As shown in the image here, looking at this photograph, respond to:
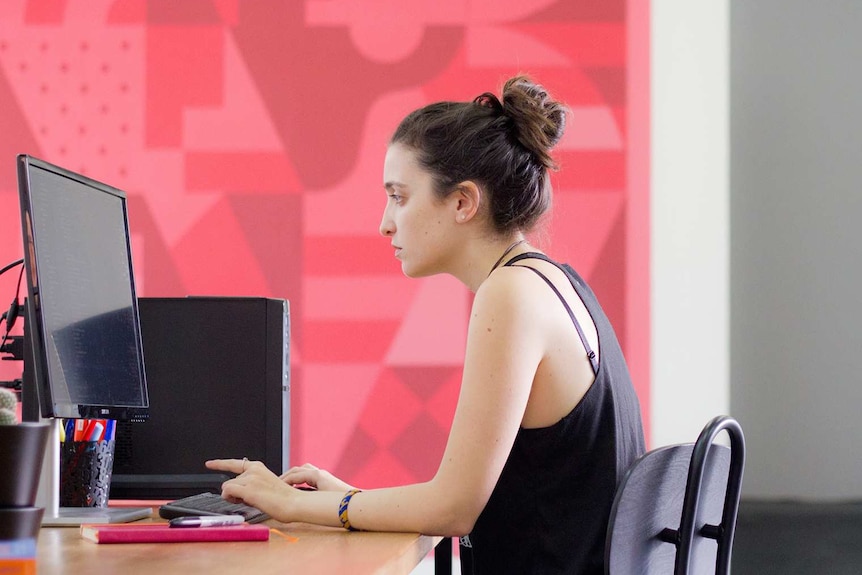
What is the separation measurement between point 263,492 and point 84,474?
1.19 feet

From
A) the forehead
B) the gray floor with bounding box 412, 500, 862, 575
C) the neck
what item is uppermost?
the forehead

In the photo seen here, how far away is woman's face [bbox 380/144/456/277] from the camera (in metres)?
1.50

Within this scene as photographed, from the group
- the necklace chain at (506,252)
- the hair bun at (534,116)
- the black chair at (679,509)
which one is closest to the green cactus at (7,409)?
the black chair at (679,509)

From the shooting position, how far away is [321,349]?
8.66ft

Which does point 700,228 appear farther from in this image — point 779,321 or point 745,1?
point 745,1

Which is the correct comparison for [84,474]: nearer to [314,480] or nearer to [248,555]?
[314,480]

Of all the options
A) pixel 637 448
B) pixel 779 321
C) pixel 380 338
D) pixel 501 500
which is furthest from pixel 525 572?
pixel 779 321

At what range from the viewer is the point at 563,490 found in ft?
4.34

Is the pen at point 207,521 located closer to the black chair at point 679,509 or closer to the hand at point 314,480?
the hand at point 314,480

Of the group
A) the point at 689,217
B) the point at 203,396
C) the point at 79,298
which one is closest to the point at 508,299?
the point at 79,298

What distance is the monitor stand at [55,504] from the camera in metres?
1.33

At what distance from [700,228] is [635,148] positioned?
10.7 inches

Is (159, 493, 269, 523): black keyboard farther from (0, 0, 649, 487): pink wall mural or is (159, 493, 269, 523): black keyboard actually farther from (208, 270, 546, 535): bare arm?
(0, 0, 649, 487): pink wall mural

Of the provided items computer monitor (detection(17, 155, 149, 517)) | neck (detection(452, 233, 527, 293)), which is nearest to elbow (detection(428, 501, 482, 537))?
neck (detection(452, 233, 527, 293))
